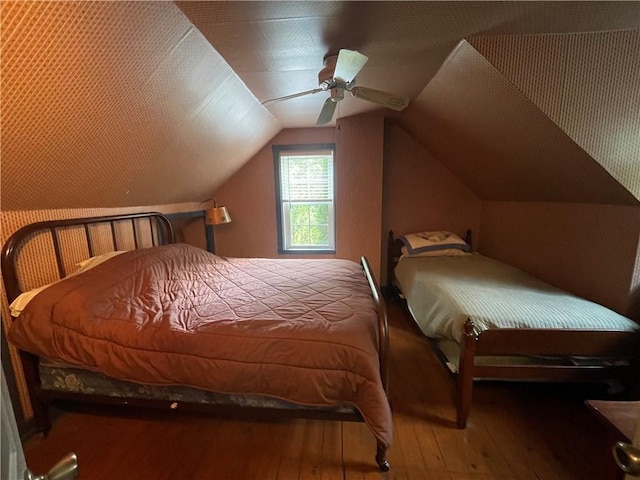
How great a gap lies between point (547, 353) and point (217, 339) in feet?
5.96

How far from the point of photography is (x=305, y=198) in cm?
387

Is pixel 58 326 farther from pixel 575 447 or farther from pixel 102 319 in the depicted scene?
pixel 575 447

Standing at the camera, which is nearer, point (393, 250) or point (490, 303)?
point (490, 303)

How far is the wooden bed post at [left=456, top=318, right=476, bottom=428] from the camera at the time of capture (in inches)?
63.4

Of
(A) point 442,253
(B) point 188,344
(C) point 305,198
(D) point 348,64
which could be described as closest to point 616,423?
(B) point 188,344

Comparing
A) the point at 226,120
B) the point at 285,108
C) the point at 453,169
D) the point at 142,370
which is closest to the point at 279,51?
the point at 226,120

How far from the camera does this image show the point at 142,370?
1.46 meters

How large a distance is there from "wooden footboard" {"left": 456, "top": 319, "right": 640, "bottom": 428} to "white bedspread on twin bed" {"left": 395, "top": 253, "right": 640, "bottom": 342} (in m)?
0.06

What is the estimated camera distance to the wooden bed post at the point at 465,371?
1610mm

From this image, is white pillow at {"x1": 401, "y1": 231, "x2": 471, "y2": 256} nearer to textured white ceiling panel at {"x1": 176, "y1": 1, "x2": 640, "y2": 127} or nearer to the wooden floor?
the wooden floor

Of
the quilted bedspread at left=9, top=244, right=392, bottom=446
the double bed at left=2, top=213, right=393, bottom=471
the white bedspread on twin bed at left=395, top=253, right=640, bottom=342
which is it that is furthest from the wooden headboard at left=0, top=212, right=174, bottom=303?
the white bedspread on twin bed at left=395, top=253, right=640, bottom=342

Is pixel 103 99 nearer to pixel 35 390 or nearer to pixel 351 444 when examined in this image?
pixel 35 390

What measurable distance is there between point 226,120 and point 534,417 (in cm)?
311

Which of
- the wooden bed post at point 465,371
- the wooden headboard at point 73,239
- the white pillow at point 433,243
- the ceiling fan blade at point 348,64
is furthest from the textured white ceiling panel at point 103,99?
the white pillow at point 433,243
